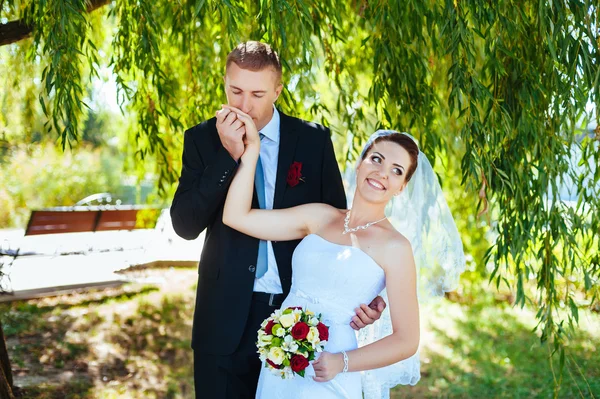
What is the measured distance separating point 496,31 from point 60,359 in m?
4.64

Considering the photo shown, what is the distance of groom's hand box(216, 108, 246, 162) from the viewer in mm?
2299

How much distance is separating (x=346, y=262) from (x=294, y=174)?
0.41m

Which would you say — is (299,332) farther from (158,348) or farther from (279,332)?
(158,348)

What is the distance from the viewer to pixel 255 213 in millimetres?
2465

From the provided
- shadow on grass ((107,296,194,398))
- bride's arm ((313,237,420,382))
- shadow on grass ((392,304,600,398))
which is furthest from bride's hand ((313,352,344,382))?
shadow on grass ((107,296,194,398))

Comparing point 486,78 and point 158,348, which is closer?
point 486,78

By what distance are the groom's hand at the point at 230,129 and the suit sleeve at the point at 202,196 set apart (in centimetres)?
5

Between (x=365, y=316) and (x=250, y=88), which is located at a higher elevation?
(x=250, y=88)

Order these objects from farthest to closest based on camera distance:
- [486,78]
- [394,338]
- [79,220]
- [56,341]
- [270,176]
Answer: [79,220] < [56,341] < [486,78] < [270,176] < [394,338]

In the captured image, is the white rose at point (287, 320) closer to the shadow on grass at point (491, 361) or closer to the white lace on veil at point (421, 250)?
the white lace on veil at point (421, 250)

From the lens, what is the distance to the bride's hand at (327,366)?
7.29 feet

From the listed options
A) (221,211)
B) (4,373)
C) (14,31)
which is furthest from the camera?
(4,373)

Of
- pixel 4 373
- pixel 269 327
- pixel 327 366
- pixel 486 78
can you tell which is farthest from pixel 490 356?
pixel 269 327

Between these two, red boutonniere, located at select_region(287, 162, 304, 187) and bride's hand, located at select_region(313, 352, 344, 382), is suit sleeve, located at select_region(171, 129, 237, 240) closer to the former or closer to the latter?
red boutonniere, located at select_region(287, 162, 304, 187)
